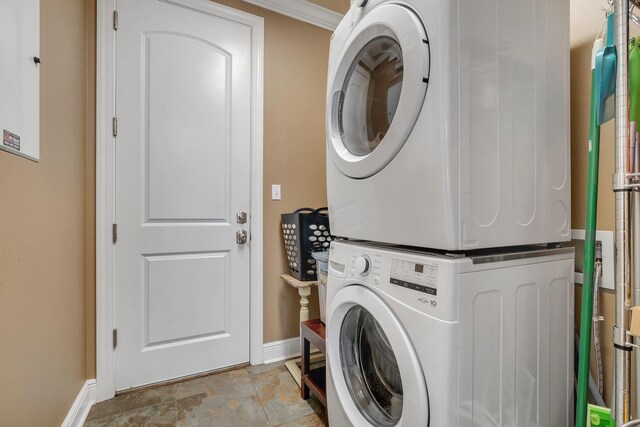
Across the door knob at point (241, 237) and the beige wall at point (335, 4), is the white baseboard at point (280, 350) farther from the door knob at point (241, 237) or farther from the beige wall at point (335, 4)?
the beige wall at point (335, 4)

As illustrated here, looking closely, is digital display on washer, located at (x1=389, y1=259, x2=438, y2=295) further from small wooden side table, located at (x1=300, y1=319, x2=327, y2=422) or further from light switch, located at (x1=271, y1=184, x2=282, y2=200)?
light switch, located at (x1=271, y1=184, x2=282, y2=200)

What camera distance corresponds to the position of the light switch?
2131mm

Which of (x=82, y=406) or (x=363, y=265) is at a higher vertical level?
(x=363, y=265)

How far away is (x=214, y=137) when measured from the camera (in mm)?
1953

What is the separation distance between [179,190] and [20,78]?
0.94 metres

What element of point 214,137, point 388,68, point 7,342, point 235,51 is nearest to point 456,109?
point 388,68

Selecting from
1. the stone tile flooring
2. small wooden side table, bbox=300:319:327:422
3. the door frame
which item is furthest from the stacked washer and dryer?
the door frame

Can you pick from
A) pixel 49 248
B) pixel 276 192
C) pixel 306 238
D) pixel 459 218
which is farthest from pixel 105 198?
pixel 459 218

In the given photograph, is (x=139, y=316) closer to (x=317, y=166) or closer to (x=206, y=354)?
(x=206, y=354)

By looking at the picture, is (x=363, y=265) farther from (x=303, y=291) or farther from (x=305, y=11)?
(x=305, y=11)

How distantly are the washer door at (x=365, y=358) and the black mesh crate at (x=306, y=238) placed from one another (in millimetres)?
791

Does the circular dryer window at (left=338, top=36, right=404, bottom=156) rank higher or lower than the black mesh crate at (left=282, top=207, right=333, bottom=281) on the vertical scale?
higher

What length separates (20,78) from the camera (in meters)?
0.96

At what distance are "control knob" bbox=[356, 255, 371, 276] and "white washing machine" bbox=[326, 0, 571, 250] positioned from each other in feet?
0.24
